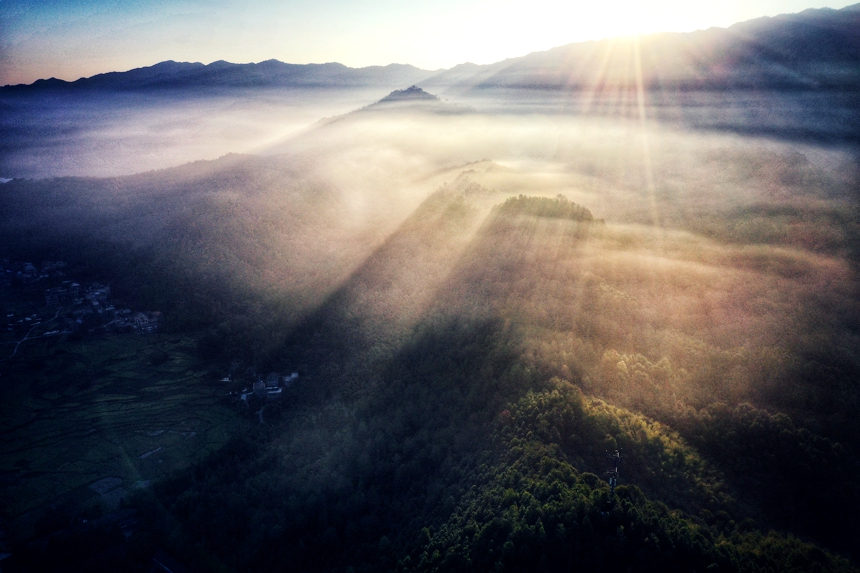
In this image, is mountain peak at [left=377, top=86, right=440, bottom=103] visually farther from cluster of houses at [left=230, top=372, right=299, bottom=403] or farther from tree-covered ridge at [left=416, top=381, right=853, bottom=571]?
tree-covered ridge at [left=416, top=381, right=853, bottom=571]

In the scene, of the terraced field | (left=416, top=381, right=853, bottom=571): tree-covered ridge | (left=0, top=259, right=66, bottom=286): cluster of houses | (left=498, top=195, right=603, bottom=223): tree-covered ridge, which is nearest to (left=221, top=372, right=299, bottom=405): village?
the terraced field

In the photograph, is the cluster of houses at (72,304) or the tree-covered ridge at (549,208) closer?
the tree-covered ridge at (549,208)

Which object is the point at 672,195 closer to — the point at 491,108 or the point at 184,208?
the point at 491,108

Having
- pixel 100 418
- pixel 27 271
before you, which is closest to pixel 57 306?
pixel 27 271

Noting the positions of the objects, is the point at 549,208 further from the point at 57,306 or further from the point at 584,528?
the point at 57,306

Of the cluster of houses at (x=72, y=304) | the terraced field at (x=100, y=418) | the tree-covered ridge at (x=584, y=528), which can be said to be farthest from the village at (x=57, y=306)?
the tree-covered ridge at (x=584, y=528)

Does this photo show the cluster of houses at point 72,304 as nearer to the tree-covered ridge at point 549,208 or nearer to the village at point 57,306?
the village at point 57,306

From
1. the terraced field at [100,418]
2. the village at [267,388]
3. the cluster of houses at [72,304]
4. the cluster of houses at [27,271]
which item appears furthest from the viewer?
the cluster of houses at [27,271]
